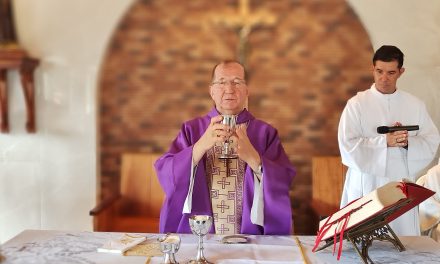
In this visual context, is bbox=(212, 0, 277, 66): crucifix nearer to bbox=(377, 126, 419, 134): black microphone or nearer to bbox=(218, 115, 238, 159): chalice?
bbox=(377, 126, 419, 134): black microphone

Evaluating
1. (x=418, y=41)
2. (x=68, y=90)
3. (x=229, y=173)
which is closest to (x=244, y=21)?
(x=418, y=41)

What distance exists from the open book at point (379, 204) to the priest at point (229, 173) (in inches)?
24.6

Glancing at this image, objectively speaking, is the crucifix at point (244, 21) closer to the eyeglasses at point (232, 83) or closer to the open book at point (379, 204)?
the eyeglasses at point (232, 83)

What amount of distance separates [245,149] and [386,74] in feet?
5.08

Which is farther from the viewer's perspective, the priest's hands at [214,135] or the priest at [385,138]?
the priest at [385,138]

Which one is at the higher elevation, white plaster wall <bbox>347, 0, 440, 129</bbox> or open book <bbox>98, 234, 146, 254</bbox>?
white plaster wall <bbox>347, 0, 440, 129</bbox>

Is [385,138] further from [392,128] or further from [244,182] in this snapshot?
[244,182]

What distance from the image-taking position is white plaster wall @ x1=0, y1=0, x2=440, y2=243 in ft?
17.4

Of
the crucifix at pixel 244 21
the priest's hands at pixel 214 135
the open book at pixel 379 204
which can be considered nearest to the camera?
the open book at pixel 379 204

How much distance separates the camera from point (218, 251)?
263cm

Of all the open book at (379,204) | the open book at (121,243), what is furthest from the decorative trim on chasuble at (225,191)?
the open book at (379,204)

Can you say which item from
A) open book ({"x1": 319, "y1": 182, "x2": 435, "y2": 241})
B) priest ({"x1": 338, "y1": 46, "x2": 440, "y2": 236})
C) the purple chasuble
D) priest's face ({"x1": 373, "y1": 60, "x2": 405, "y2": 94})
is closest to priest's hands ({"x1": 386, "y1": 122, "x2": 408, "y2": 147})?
priest ({"x1": 338, "y1": 46, "x2": 440, "y2": 236})

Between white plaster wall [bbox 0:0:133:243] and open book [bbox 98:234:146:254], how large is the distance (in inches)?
113

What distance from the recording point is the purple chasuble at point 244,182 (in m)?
3.20
